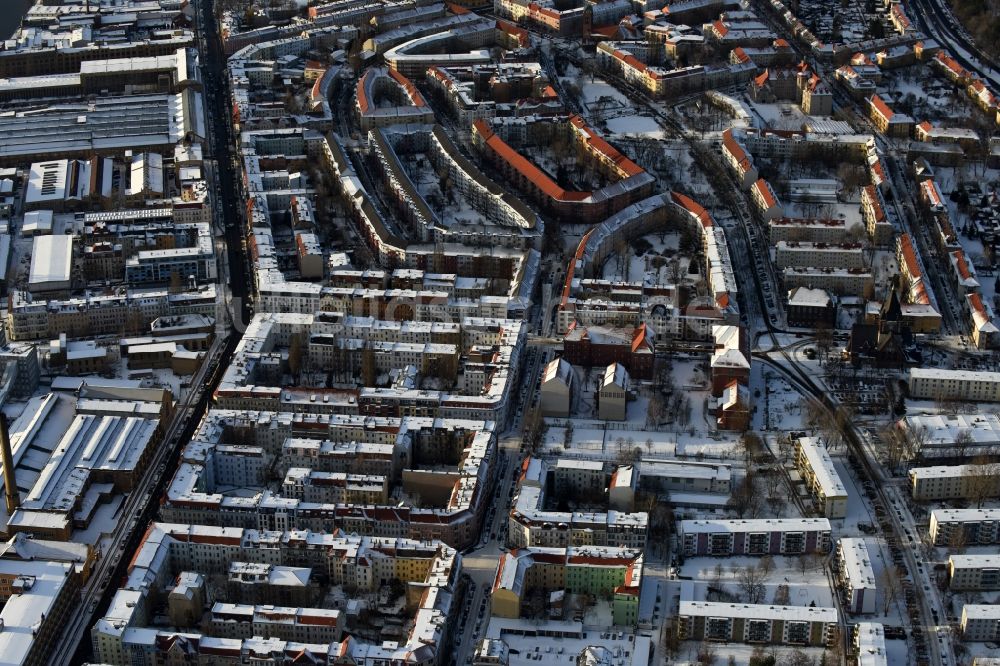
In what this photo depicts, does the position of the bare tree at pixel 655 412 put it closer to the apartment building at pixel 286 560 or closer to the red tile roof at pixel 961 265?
the apartment building at pixel 286 560

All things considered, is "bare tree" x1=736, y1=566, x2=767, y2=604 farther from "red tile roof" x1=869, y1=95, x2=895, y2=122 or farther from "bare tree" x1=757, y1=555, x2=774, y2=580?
"red tile roof" x1=869, y1=95, x2=895, y2=122

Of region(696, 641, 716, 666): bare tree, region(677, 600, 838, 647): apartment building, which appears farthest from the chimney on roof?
region(696, 641, 716, 666): bare tree

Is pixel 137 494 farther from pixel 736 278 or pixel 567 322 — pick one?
pixel 736 278

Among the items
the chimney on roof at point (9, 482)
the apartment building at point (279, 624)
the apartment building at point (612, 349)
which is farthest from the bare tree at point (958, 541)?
the chimney on roof at point (9, 482)

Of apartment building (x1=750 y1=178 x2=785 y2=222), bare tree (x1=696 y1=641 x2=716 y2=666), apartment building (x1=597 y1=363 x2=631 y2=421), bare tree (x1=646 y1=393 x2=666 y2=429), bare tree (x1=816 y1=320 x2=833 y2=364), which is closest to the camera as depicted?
bare tree (x1=696 y1=641 x2=716 y2=666)

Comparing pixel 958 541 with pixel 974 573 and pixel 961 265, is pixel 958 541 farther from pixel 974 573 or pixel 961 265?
pixel 961 265

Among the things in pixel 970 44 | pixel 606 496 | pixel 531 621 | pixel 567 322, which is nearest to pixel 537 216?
pixel 567 322

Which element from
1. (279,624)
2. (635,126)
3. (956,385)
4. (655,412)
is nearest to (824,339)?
(956,385)
